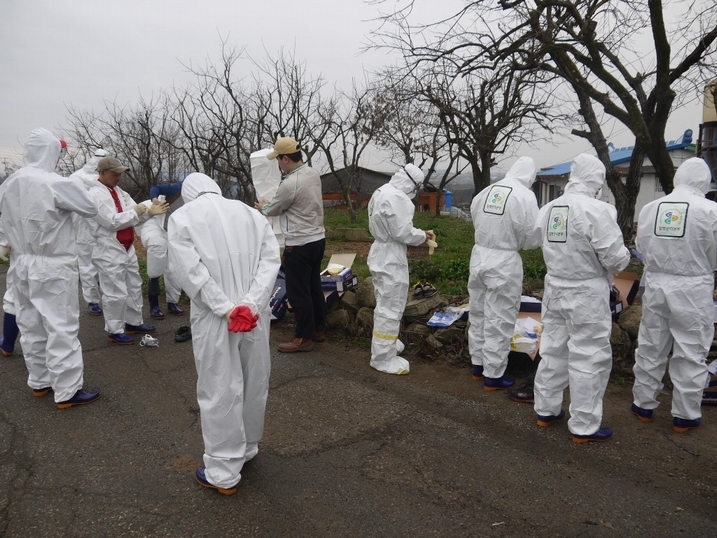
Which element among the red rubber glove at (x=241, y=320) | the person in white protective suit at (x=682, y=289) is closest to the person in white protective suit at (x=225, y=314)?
the red rubber glove at (x=241, y=320)

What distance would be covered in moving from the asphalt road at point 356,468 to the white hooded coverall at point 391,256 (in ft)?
1.10

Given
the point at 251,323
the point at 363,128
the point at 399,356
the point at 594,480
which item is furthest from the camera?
the point at 363,128

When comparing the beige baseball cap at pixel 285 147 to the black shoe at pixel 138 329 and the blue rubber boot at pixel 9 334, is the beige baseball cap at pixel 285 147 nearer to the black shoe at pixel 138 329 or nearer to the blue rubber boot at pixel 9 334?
the black shoe at pixel 138 329

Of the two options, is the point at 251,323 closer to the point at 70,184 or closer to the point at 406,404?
the point at 406,404

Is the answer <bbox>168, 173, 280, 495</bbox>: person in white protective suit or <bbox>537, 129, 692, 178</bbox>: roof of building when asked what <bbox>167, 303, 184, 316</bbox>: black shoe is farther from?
<bbox>537, 129, 692, 178</bbox>: roof of building

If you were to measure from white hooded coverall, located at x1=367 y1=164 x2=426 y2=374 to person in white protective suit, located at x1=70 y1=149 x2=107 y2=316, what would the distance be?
326 centimetres

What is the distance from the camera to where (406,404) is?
431 cm

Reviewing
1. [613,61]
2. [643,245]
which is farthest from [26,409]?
[613,61]

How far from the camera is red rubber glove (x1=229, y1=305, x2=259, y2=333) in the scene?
2795 millimetres

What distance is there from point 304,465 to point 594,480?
1.76 m

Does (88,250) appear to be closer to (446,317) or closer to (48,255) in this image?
(48,255)

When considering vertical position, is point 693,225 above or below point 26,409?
above

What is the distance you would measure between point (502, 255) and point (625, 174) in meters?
16.6

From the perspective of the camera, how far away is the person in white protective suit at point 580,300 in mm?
3666
